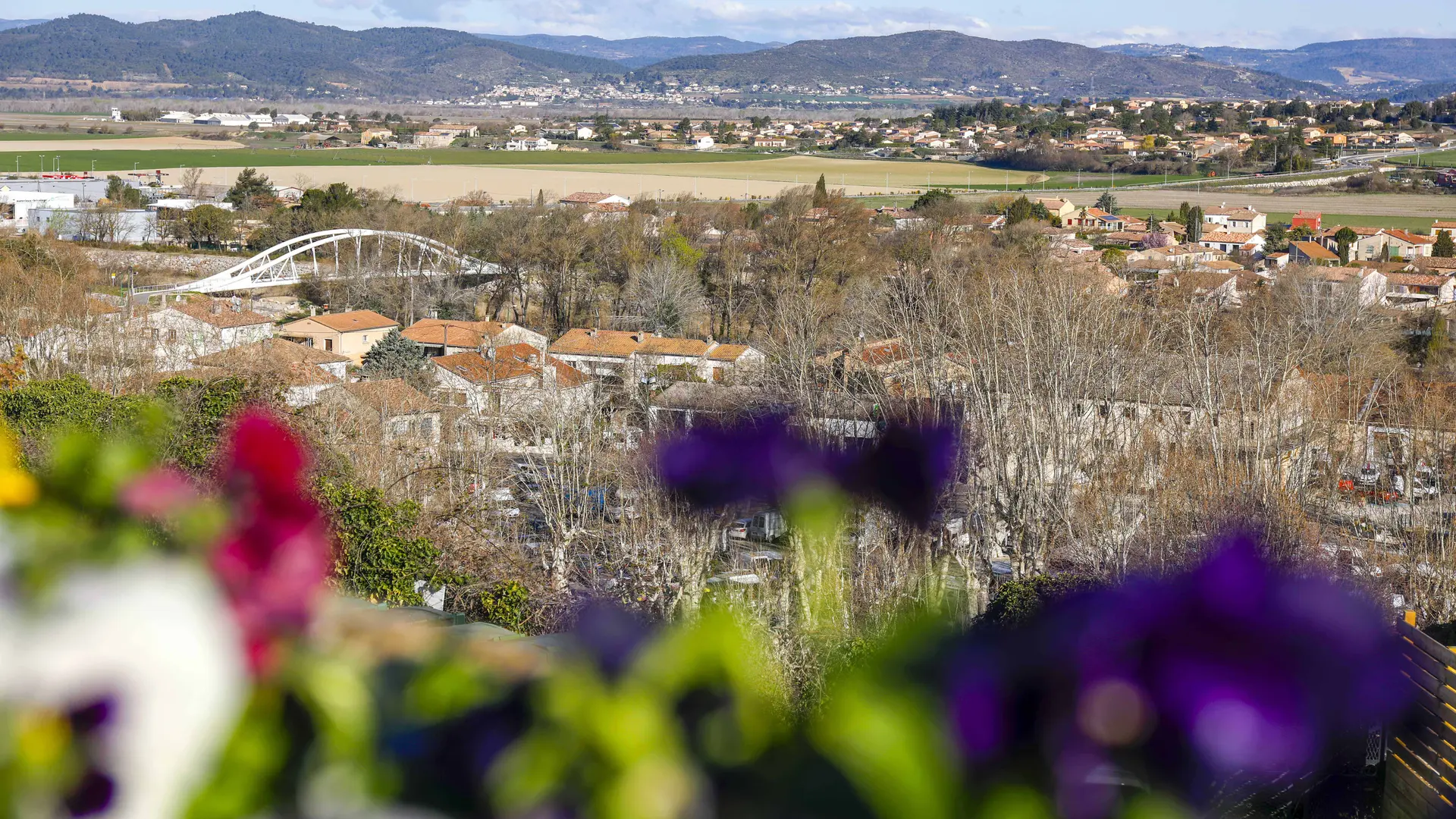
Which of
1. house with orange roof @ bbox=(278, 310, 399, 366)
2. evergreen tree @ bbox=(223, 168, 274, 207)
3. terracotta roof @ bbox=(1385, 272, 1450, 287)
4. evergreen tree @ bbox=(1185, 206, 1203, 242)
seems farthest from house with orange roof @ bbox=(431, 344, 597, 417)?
evergreen tree @ bbox=(223, 168, 274, 207)

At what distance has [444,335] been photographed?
25578mm

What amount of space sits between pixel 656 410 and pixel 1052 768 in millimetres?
13632

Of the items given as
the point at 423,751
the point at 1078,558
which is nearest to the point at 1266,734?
the point at 423,751

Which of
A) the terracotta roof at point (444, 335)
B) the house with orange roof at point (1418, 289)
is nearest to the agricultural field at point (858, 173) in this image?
the house with orange roof at point (1418, 289)

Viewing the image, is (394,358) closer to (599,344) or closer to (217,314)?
(599,344)

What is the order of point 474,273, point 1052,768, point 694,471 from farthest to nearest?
point 474,273 < point 694,471 < point 1052,768

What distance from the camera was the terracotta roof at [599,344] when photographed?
23.6m

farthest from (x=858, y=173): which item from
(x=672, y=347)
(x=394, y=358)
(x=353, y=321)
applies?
(x=394, y=358)

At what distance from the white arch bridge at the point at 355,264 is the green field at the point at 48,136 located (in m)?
61.5

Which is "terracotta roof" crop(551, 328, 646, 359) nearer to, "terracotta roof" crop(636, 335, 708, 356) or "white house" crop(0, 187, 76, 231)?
"terracotta roof" crop(636, 335, 708, 356)

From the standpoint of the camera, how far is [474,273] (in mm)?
34250

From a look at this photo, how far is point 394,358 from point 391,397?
20.8 feet

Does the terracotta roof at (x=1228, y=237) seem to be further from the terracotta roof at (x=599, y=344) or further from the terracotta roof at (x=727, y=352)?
the terracotta roof at (x=599, y=344)

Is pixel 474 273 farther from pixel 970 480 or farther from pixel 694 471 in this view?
pixel 694 471
